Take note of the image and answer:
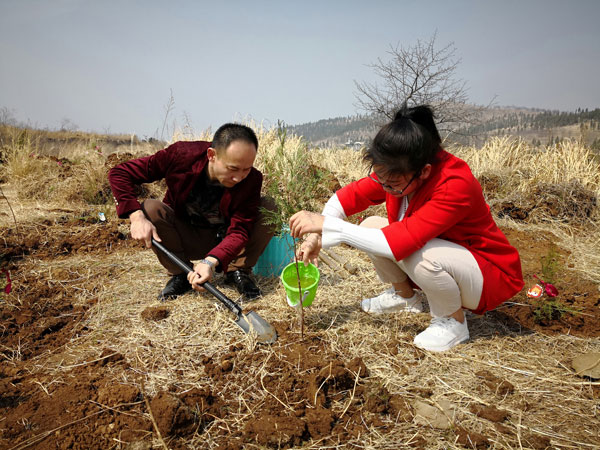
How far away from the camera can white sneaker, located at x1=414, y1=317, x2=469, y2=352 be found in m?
1.89

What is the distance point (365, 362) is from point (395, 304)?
545 mm

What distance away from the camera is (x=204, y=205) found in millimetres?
2555

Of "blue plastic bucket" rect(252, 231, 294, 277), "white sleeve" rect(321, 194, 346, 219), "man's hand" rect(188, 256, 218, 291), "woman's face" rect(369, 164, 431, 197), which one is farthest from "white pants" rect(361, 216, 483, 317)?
"blue plastic bucket" rect(252, 231, 294, 277)

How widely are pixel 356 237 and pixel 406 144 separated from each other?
1.60 feet

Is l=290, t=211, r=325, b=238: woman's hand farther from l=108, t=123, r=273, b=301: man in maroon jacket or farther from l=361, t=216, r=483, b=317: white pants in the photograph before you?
l=108, t=123, r=273, b=301: man in maroon jacket

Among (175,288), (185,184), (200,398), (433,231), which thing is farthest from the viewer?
(175,288)

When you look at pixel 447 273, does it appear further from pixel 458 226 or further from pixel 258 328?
pixel 258 328

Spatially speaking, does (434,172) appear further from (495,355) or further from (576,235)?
(576,235)

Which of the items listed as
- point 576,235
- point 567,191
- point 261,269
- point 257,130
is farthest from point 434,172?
point 257,130

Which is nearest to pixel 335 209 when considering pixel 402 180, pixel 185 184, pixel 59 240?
pixel 402 180

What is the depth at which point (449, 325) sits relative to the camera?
191 centimetres

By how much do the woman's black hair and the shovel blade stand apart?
1040mm

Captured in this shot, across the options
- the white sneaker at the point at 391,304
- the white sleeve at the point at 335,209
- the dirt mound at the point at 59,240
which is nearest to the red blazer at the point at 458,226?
the white sleeve at the point at 335,209

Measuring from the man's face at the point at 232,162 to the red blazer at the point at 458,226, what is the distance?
2.95 feet
